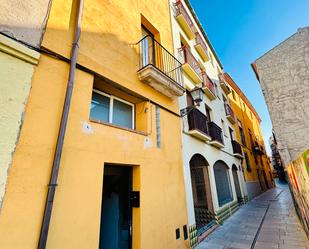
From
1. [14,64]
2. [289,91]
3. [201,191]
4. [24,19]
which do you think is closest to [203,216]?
[201,191]

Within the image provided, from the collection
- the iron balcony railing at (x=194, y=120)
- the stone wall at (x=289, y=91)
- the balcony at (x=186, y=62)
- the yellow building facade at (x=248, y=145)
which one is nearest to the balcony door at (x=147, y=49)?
the balcony at (x=186, y=62)

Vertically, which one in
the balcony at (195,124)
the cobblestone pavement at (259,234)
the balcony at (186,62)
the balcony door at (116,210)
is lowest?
the cobblestone pavement at (259,234)

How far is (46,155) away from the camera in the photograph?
7.56ft

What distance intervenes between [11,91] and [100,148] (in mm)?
1535

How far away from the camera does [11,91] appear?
2.15 m

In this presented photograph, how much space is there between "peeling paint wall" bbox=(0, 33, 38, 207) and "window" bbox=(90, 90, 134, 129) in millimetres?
1282

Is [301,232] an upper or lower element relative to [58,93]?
lower

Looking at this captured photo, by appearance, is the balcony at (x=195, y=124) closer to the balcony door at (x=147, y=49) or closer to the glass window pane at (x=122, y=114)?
the balcony door at (x=147, y=49)

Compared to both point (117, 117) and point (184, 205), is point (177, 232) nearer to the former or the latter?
point (184, 205)

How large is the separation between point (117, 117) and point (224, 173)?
802 centimetres

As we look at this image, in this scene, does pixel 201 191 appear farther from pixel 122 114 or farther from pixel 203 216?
pixel 122 114

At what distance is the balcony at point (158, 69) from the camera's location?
4.29 m

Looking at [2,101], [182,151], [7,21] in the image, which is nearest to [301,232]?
[182,151]

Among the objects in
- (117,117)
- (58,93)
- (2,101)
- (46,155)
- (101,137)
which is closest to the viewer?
(2,101)
